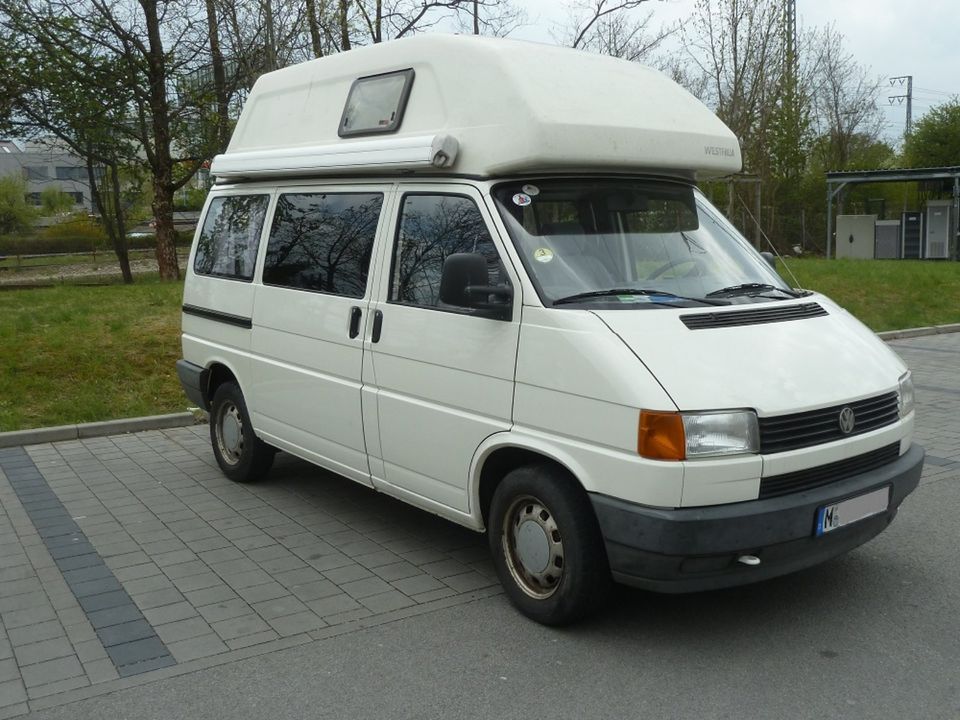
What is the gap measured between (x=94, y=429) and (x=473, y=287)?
565cm

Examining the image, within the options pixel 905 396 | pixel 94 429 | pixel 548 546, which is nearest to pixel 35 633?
pixel 548 546

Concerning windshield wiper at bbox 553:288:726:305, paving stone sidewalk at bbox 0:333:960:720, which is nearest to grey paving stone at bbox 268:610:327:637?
paving stone sidewalk at bbox 0:333:960:720

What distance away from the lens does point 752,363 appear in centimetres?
416

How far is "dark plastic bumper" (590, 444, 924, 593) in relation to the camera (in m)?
3.94

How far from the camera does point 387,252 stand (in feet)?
17.7

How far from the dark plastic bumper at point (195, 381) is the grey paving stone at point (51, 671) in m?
3.30

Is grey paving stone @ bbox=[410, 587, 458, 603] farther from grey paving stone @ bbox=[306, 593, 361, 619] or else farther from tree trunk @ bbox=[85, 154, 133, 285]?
tree trunk @ bbox=[85, 154, 133, 285]

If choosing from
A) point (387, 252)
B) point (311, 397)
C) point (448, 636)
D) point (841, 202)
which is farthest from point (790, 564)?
point (841, 202)

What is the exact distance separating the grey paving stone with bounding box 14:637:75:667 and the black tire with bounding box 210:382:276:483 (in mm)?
2548

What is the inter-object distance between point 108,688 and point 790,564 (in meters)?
2.90

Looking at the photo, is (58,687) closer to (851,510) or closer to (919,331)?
(851,510)

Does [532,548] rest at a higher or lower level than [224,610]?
higher

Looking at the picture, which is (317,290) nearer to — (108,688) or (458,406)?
(458,406)

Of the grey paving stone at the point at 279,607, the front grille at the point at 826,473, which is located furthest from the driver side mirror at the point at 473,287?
the grey paving stone at the point at 279,607
